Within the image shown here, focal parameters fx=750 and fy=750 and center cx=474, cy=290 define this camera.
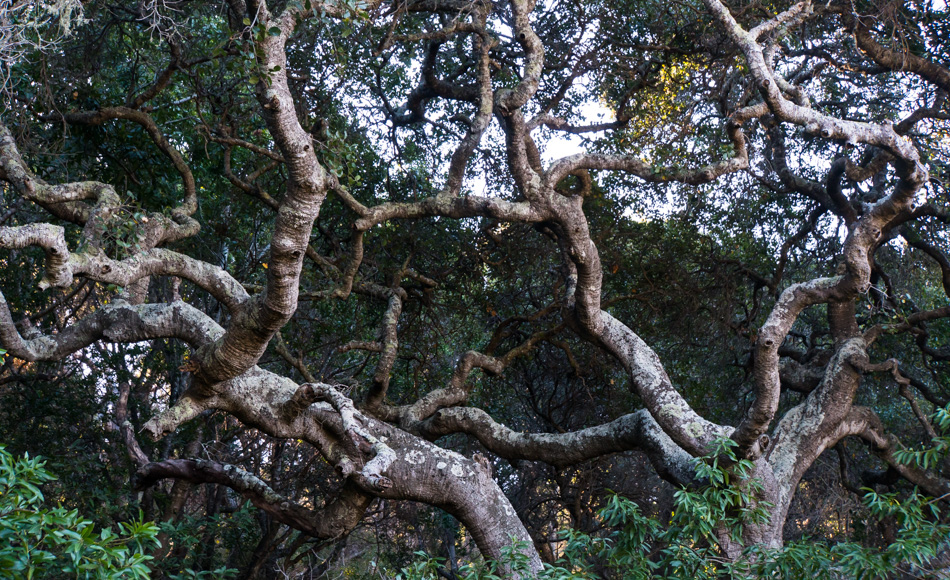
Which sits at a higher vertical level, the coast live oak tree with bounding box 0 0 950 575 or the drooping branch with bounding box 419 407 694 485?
the coast live oak tree with bounding box 0 0 950 575

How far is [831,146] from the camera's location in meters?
8.05

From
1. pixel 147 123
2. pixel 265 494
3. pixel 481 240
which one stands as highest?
pixel 481 240

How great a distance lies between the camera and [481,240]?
769 cm

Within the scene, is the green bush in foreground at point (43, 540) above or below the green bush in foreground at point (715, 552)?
below

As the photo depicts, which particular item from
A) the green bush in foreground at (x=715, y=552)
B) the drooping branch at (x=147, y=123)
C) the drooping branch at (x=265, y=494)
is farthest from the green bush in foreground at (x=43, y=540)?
the drooping branch at (x=147, y=123)

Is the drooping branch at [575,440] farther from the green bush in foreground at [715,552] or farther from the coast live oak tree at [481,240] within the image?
the green bush in foreground at [715,552]

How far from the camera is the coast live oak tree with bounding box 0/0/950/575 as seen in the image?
503cm

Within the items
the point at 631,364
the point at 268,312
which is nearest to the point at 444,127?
the point at 631,364

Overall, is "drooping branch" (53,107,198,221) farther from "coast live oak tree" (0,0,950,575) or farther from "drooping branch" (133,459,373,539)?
"drooping branch" (133,459,373,539)

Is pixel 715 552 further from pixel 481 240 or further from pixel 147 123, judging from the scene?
pixel 147 123

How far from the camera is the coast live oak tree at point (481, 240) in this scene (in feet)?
16.5

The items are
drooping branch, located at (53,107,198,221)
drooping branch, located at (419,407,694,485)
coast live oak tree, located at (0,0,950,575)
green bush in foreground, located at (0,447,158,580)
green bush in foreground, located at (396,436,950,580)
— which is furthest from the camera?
drooping branch, located at (419,407,694,485)

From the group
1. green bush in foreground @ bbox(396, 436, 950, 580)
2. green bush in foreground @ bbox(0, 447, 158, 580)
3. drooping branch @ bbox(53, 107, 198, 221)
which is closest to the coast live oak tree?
drooping branch @ bbox(53, 107, 198, 221)

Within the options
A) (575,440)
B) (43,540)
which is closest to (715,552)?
(575,440)
